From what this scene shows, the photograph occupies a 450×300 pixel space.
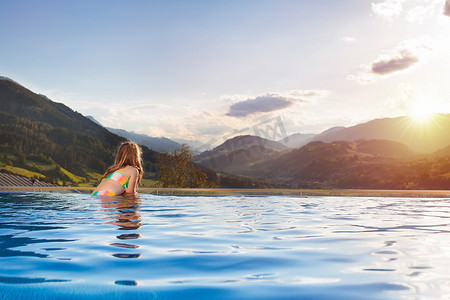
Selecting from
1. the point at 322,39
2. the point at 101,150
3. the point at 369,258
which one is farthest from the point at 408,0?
the point at 101,150

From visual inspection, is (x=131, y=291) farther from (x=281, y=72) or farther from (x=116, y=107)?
(x=116, y=107)

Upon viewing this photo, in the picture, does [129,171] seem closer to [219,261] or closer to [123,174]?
[123,174]

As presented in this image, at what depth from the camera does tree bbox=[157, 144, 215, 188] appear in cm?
2098

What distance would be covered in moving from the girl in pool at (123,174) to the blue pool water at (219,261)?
7.84 ft

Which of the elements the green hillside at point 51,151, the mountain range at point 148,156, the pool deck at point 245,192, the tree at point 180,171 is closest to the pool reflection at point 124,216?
the pool deck at point 245,192

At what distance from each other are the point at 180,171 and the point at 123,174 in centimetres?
1407

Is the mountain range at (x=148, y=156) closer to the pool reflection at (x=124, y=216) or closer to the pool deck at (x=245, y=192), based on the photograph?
the pool deck at (x=245, y=192)

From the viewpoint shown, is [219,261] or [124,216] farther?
[124,216]

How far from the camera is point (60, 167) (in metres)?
73.5

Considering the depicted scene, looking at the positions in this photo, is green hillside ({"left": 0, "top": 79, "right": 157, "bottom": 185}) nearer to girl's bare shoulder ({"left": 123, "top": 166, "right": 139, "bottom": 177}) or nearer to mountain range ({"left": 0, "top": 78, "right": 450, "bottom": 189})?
mountain range ({"left": 0, "top": 78, "right": 450, "bottom": 189})

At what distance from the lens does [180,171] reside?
841 inches

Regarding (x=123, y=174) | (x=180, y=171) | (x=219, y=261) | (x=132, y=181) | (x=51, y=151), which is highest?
(x=51, y=151)

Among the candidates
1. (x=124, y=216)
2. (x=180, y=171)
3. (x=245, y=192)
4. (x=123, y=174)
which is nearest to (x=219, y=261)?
(x=124, y=216)

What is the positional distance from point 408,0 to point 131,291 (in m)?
21.4
